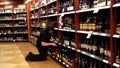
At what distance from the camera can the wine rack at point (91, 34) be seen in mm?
3650

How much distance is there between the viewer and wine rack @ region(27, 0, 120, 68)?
3650 millimetres

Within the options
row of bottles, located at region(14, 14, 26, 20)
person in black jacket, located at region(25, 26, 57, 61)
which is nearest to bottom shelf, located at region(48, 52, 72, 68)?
person in black jacket, located at region(25, 26, 57, 61)

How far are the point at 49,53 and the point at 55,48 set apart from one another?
0.86 metres

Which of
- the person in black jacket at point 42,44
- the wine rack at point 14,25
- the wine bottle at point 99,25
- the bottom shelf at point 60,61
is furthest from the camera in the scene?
the wine rack at point 14,25

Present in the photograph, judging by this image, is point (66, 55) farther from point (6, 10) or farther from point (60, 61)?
point (6, 10)

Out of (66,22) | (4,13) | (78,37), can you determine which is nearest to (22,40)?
(4,13)

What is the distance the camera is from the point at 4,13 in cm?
1530

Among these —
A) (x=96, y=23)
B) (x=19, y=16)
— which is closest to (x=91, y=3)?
(x=96, y=23)

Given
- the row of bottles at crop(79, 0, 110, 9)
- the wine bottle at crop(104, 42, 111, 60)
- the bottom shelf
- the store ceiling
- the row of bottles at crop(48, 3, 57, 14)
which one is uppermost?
the store ceiling

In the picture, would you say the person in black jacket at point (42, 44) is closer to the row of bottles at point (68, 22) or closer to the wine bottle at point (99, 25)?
the row of bottles at point (68, 22)

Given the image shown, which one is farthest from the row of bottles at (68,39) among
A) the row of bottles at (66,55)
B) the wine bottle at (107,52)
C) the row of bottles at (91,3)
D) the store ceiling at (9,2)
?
the store ceiling at (9,2)

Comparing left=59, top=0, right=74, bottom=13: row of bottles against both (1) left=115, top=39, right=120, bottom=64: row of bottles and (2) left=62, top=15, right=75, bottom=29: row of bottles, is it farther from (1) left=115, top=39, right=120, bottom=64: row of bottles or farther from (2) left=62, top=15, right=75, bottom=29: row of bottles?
(1) left=115, top=39, right=120, bottom=64: row of bottles

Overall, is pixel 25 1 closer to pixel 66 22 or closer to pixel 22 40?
pixel 22 40

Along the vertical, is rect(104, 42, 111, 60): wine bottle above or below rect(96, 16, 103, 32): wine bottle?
below
